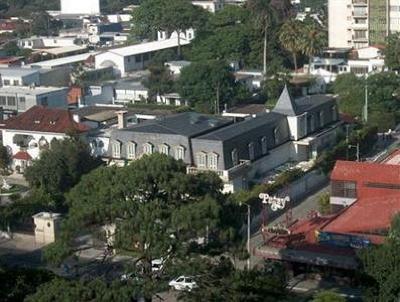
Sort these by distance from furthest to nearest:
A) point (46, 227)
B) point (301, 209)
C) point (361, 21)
A: 1. point (361, 21)
2. point (301, 209)
3. point (46, 227)

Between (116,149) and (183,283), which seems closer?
(183,283)

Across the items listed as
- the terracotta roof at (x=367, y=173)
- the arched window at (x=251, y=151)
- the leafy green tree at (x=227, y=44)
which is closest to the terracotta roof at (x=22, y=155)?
the arched window at (x=251, y=151)

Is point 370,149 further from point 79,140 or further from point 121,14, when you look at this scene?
point 121,14

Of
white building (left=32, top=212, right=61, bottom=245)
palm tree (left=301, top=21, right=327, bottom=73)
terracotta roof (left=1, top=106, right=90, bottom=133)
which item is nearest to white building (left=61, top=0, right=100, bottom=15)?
palm tree (left=301, top=21, right=327, bottom=73)

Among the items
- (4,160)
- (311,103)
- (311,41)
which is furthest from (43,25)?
(311,103)

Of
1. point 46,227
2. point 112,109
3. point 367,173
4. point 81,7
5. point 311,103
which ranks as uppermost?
Result: point 81,7

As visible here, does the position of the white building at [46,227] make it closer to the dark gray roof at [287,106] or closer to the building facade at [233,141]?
the building facade at [233,141]

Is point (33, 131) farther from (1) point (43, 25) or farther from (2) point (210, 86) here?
(1) point (43, 25)
